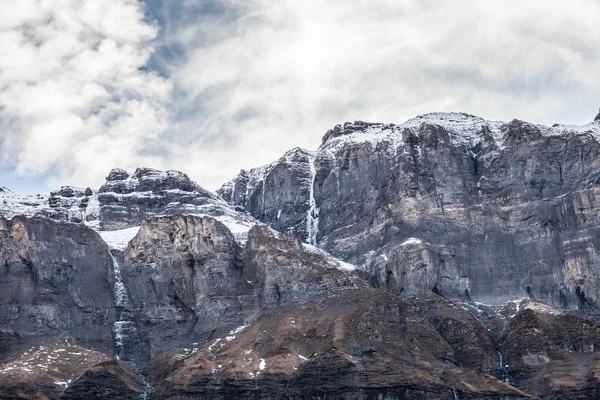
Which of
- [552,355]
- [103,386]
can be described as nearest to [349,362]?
[552,355]

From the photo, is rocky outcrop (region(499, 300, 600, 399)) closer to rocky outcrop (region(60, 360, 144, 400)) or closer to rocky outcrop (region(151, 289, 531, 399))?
rocky outcrop (region(151, 289, 531, 399))

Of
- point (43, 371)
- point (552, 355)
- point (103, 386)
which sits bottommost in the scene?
point (103, 386)

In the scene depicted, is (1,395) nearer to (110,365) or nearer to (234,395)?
(110,365)

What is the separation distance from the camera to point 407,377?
176m

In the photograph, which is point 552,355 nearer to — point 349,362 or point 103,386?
point 349,362

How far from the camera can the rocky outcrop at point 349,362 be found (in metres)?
175

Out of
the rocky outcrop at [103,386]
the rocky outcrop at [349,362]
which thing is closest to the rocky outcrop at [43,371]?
the rocky outcrop at [103,386]

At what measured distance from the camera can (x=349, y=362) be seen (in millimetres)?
178375

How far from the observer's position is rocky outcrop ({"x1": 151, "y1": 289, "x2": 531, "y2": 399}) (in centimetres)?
17475

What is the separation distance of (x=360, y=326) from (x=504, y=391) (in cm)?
2939

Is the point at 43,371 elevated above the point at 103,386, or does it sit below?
above

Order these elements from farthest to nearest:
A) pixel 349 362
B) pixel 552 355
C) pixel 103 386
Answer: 1. pixel 103 386
2. pixel 552 355
3. pixel 349 362

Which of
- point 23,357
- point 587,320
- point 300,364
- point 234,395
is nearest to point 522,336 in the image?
point 587,320

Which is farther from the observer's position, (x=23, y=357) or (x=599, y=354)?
(x=23, y=357)
